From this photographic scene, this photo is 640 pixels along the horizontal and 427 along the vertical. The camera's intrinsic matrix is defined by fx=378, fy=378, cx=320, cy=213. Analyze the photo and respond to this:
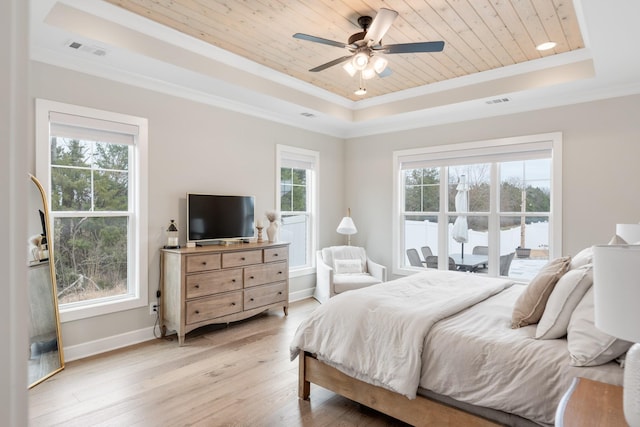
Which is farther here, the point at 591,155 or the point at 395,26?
the point at 591,155

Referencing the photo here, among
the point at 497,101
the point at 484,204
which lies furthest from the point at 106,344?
the point at 497,101

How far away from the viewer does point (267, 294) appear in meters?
4.56

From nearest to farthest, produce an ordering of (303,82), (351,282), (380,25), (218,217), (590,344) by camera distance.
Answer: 1. (590,344)
2. (380,25)
3. (218,217)
4. (303,82)
5. (351,282)

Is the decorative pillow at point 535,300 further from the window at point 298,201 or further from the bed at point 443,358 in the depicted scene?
the window at point 298,201

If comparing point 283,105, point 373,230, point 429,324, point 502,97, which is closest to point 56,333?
point 429,324

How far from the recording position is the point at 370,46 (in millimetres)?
3000

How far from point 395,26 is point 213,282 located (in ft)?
9.90

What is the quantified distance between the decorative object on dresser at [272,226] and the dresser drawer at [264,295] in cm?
58

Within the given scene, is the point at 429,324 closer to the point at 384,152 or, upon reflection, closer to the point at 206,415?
the point at 206,415

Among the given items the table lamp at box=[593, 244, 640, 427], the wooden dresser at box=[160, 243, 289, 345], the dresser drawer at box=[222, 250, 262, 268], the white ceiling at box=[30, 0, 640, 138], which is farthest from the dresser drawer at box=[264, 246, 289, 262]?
the table lamp at box=[593, 244, 640, 427]

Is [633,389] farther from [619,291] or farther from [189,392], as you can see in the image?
[189,392]

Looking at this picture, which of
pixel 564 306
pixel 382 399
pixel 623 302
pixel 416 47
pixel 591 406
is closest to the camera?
pixel 623 302

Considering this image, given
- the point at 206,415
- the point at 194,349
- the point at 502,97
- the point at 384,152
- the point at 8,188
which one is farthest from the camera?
the point at 384,152

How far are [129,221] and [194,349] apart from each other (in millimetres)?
1425
